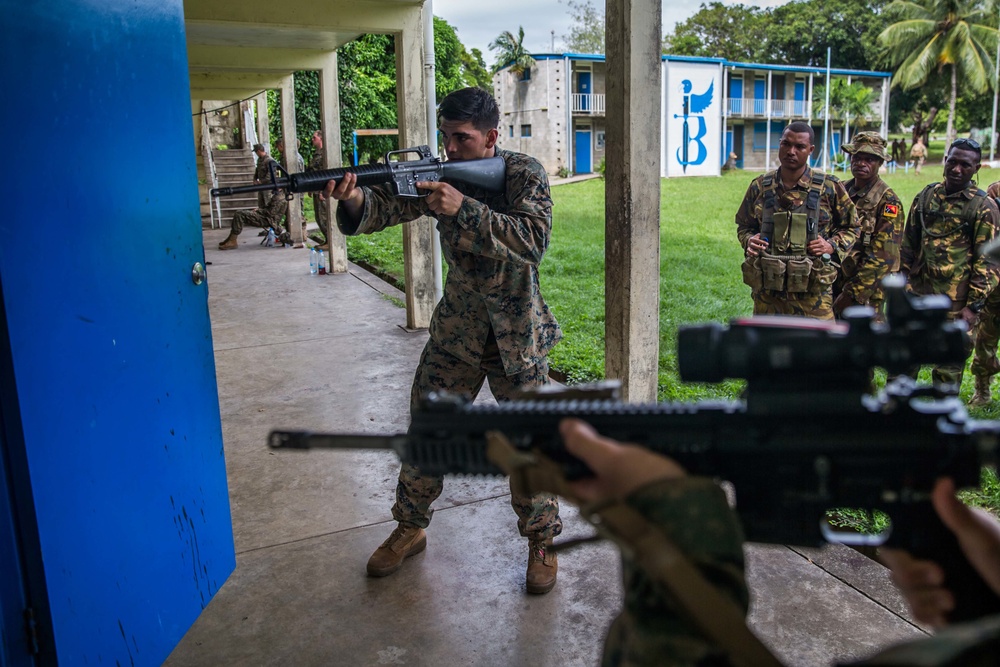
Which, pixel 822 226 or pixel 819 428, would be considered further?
pixel 822 226

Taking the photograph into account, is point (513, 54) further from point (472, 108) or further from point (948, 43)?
point (472, 108)

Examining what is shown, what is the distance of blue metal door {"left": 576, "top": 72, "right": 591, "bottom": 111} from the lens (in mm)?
39625

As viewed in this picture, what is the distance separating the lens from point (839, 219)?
16.5 ft

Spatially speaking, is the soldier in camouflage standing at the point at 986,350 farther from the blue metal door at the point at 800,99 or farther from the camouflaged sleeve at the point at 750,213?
the blue metal door at the point at 800,99

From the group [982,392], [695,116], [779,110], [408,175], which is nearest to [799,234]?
[982,392]

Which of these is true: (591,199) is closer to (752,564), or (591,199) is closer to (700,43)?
(752,564)

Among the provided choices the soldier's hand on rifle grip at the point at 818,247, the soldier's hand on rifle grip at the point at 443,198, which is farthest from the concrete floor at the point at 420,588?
the soldier's hand on rifle grip at the point at 818,247

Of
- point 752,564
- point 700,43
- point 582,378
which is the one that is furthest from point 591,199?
point 700,43

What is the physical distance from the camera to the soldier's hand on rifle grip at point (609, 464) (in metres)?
1.13

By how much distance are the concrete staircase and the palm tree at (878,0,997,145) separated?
123ft

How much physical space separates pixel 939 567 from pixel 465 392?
6.98ft

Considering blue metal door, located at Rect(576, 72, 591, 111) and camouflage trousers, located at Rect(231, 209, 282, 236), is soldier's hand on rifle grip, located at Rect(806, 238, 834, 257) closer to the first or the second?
camouflage trousers, located at Rect(231, 209, 282, 236)

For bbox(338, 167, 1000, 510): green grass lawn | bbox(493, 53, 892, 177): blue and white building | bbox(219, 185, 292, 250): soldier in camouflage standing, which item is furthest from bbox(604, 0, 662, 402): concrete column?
bbox(493, 53, 892, 177): blue and white building

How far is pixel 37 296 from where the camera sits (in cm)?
200
